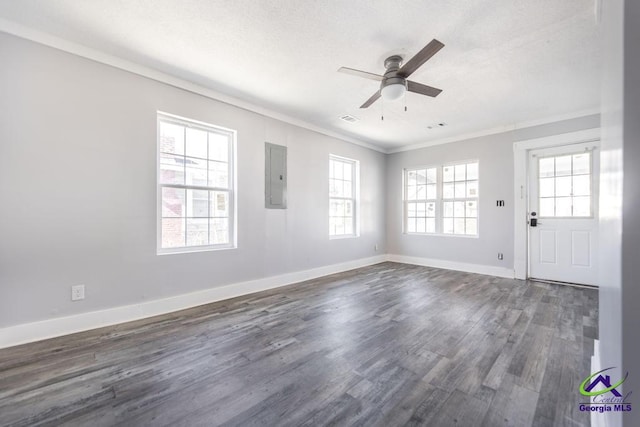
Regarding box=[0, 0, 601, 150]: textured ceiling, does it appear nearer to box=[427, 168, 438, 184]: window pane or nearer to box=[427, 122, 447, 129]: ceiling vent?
box=[427, 122, 447, 129]: ceiling vent

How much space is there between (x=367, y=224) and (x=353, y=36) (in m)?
3.95

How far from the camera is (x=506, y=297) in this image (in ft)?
11.3

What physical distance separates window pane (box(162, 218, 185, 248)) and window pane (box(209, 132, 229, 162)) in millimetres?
945

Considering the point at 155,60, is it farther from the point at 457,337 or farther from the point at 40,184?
the point at 457,337

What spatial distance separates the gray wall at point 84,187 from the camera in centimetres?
219

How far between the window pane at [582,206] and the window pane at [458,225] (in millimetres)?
1619

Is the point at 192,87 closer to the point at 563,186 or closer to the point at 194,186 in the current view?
the point at 194,186

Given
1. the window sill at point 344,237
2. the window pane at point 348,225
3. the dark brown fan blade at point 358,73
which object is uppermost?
the dark brown fan blade at point 358,73

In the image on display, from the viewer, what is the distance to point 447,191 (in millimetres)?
5363

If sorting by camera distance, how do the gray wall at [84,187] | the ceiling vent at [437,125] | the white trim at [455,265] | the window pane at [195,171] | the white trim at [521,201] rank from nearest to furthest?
the gray wall at [84,187]
the window pane at [195,171]
the white trim at [521,201]
the ceiling vent at [437,125]
the white trim at [455,265]

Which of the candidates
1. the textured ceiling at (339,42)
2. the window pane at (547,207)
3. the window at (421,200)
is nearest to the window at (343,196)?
the window at (421,200)

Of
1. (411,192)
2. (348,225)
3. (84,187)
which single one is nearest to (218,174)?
(84,187)

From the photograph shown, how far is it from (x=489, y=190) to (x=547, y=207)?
875mm

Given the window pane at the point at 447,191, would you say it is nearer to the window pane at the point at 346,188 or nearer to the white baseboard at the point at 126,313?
the window pane at the point at 346,188
